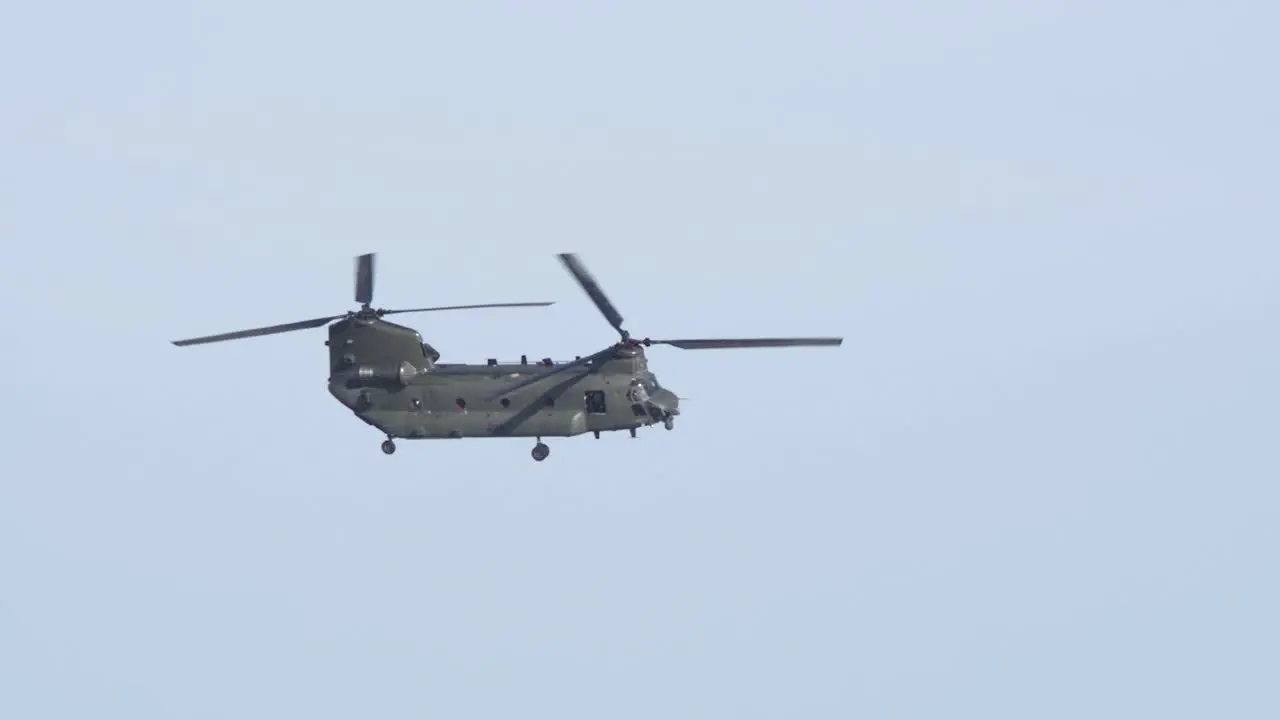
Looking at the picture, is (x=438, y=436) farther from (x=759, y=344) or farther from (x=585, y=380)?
(x=759, y=344)

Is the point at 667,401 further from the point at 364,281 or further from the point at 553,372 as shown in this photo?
the point at 364,281

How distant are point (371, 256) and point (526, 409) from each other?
986cm

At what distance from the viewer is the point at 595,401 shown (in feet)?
293

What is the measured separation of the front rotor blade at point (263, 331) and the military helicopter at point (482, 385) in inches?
1.7

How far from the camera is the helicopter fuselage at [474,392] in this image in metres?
89.1

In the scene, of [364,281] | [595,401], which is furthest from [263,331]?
[595,401]

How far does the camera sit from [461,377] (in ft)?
301

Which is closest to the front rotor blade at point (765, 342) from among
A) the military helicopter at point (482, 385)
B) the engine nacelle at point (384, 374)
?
the military helicopter at point (482, 385)

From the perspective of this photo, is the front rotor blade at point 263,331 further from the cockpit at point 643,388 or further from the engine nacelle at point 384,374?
the cockpit at point 643,388

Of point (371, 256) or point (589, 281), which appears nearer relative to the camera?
point (589, 281)

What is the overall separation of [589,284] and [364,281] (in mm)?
13714

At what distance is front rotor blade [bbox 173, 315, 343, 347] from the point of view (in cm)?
9106

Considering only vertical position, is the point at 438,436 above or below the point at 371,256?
below

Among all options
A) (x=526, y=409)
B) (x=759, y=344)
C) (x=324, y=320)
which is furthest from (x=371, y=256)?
(x=759, y=344)
